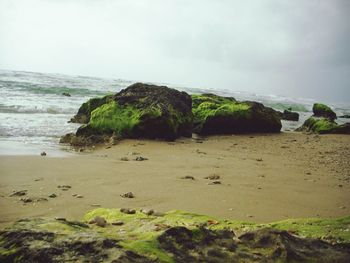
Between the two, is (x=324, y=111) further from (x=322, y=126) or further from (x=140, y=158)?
(x=140, y=158)

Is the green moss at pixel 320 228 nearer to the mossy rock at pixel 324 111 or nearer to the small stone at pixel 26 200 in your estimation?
the small stone at pixel 26 200

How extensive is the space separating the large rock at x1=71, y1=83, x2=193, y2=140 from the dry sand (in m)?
1.66

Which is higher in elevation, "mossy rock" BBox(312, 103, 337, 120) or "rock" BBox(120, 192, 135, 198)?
"mossy rock" BBox(312, 103, 337, 120)

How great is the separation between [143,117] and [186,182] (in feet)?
20.0

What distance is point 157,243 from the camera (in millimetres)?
2389

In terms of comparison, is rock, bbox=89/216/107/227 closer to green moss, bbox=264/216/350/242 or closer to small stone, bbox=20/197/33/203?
green moss, bbox=264/216/350/242

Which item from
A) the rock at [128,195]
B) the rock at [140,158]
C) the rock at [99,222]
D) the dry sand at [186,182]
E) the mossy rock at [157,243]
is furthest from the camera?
the rock at [140,158]

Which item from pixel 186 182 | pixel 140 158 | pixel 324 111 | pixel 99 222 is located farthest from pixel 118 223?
pixel 324 111

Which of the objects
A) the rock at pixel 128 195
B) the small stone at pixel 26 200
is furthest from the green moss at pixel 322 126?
the small stone at pixel 26 200

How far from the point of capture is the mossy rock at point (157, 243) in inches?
86.2

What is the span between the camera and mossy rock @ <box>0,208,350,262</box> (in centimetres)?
219

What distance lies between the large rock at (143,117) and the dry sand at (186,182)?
1661 millimetres

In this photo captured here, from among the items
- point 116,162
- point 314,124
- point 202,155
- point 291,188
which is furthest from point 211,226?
point 314,124

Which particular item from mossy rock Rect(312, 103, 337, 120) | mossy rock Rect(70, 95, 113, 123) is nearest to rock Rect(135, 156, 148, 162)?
mossy rock Rect(70, 95, 113, 123)
